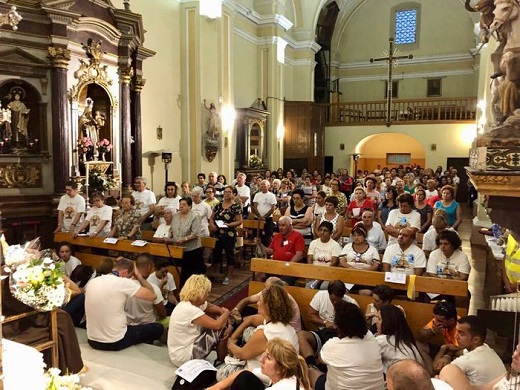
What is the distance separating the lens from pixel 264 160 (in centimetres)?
1673

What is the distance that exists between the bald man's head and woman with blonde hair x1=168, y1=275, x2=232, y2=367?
6.90ft

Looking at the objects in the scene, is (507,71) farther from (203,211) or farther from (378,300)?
(203,211)

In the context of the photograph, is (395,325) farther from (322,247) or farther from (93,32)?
(93,32)

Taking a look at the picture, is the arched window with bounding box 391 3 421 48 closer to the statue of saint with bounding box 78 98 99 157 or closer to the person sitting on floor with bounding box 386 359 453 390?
the statue of saint with bounding box 78 98 99 157

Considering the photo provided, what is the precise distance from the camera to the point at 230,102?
13383 millimetres

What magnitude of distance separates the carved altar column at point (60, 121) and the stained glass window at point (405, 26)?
18871mm

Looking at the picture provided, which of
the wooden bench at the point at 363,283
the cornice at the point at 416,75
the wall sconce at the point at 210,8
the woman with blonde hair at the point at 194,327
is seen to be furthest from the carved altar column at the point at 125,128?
the cornice at the point at 416,75

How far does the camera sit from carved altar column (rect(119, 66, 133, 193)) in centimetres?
928

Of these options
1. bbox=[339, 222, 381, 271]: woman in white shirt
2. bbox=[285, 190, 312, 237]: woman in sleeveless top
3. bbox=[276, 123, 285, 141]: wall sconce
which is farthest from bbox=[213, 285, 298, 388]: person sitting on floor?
bbox=[276, 123, 285, 141]: wall sconce

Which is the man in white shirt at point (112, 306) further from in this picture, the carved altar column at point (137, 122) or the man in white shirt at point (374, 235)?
the carved altar column at point (137, 122)

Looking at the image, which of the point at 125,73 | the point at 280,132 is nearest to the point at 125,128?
the point at 125,73

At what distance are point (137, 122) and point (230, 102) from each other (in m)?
4.10

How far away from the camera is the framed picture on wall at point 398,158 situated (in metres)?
22.4

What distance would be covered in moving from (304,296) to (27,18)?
6481 mm
